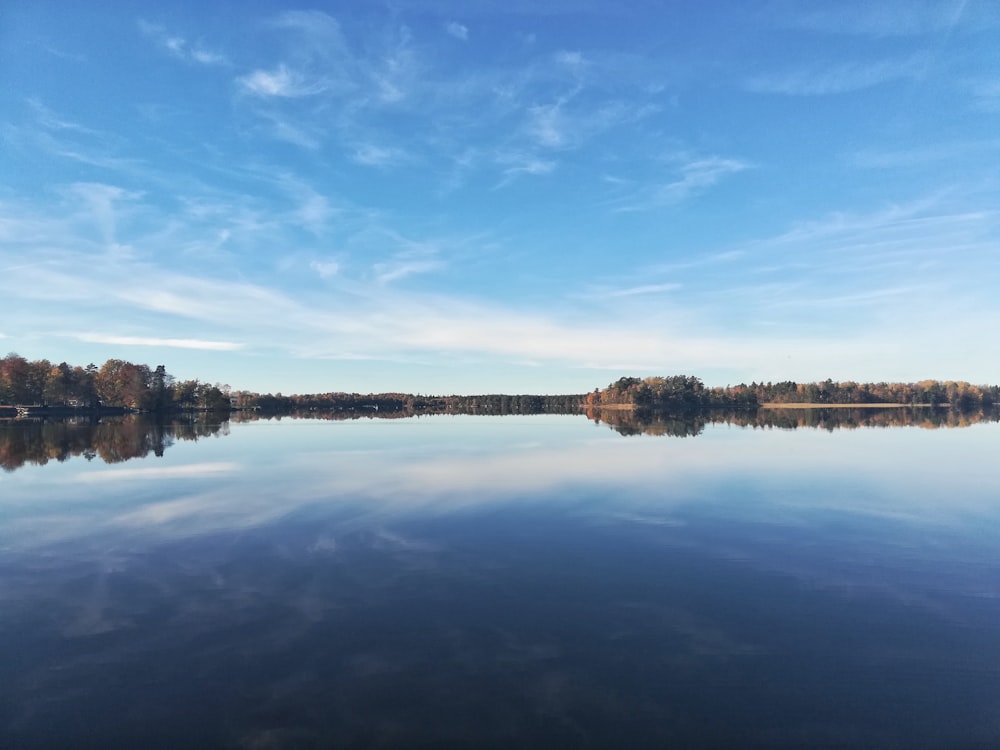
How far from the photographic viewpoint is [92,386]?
5576 inches

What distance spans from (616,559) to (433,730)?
8.36 m

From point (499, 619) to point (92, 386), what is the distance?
16622 centimetres

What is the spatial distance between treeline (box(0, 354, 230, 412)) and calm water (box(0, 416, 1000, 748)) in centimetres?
13304

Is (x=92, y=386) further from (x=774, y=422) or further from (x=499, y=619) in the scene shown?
(x=499, y=619)

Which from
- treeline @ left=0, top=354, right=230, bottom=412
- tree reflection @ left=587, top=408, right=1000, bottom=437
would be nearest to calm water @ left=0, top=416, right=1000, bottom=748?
tree reflection @ left=587, top=408, right=1000, bottom=437

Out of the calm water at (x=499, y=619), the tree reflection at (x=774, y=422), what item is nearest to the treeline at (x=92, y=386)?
the tree reflection at (x=774, y=422)

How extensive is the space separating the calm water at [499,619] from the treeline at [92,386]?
5238 inches

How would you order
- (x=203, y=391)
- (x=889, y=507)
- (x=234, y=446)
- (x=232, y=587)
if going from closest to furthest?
(x=232, y=587), (x=889, y=507), (x=234, y=446), (x=203, y=391)

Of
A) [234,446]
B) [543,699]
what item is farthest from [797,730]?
[234,446]

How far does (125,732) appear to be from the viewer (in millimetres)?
7203

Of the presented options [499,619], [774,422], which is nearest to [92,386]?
[774,422]

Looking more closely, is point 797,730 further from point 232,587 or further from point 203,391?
point 203,391

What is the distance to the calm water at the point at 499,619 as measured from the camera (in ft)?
24.5

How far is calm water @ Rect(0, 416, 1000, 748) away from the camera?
7473 millimetres
